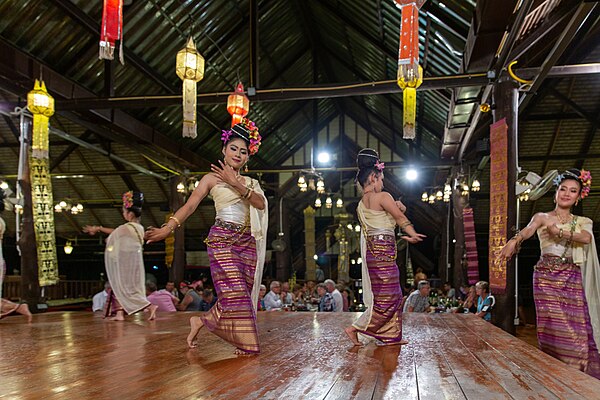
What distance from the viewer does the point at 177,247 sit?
1416 cm

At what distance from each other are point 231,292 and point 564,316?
2689 mm

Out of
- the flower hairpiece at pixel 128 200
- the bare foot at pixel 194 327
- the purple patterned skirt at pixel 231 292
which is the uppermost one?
the flower hairpiece at pixel 128 200

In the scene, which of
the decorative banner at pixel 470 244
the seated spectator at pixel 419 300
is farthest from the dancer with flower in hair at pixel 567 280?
the decorative banner at pixel 470 244

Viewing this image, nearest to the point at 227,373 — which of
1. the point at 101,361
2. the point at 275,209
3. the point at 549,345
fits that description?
the point at 101,361

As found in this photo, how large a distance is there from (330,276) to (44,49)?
49.2 feet

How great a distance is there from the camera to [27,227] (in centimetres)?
820

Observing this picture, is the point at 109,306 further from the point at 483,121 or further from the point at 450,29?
the point at 483,121

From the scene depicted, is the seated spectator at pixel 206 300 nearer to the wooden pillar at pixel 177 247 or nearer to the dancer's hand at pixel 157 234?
the dancer's hand at pixel 157 234

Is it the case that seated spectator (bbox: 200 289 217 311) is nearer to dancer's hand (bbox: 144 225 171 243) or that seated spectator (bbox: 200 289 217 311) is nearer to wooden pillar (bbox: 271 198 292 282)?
dancer's hand (bbox: 144 225 171 243)

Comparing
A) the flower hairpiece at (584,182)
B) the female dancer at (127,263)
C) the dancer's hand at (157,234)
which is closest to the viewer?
the dancer's hand at (157,234)

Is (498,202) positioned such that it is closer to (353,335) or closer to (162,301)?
(353,335)

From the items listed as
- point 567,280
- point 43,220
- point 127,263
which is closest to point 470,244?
point 567,280

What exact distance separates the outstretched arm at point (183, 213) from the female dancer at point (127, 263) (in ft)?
8.31

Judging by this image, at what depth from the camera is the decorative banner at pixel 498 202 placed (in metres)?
7.16
